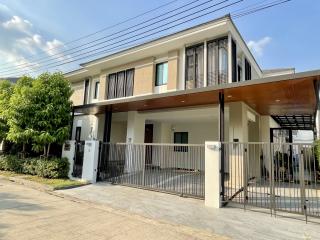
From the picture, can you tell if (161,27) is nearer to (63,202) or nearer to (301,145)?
(301,145)

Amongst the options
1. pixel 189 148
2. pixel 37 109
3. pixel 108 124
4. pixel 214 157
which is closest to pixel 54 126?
pixel 37 109

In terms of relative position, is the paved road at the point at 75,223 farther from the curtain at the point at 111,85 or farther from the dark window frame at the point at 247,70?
the dark window frame at the point at 247,70

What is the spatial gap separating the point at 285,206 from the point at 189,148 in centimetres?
364

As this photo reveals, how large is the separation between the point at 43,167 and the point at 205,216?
828 cm

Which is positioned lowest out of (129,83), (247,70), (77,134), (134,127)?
(77,134)

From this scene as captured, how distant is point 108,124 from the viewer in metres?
→ 11.6

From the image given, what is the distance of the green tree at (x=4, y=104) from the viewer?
12164 mm

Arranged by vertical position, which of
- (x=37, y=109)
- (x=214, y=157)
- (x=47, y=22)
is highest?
(x=47, y=22)

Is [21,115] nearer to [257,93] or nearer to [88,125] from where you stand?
[88,125]

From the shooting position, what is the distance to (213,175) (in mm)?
6957

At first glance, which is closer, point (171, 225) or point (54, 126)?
point (171, 225)

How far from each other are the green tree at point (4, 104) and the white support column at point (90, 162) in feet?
16.4

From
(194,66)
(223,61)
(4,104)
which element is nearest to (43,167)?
(4,104)

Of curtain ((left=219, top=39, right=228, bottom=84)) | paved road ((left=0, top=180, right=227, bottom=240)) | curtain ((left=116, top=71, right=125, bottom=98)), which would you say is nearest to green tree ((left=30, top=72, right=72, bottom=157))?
curtain ((left=116, top=71, right=125, bottom=98))
